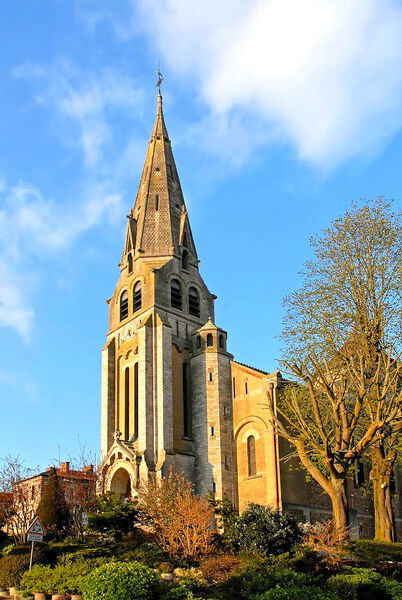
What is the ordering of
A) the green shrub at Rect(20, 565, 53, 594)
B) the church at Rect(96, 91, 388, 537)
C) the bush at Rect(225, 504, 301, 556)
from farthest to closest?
the church at Rect(96, 91, 388, 537) → the bush at Rect(225, 504, 301, 556) → the green shrub at Rect(20, 565, 53, 594)

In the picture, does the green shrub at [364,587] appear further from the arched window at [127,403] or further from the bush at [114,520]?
the arched window at [127,403]

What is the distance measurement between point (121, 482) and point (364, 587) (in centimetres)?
2517

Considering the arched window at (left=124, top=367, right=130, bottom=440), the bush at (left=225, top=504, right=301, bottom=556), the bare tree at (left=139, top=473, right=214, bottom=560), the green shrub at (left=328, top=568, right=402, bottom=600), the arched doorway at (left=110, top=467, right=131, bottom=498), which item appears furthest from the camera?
the arched window at (left=124, top=367, right=130, bottom=440)

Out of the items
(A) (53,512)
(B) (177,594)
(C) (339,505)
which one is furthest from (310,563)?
(A) (53,512)

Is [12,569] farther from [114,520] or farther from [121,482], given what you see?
[121,482]

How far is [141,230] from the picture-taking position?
4656 cm

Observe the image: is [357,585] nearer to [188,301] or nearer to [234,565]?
[234,565]

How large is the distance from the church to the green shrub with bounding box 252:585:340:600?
19647mm

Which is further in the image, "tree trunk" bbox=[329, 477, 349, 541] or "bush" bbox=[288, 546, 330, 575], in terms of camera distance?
"tree trunk" bbox=[329, 477, 349, 541]

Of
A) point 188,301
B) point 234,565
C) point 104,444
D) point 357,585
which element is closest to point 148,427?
point 104,444

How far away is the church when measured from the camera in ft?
121

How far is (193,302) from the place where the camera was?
45250 mm

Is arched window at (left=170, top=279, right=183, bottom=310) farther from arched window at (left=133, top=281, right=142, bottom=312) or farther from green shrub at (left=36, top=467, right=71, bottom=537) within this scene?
green shrub at (left=36, top=467, right=71, bottom=537)

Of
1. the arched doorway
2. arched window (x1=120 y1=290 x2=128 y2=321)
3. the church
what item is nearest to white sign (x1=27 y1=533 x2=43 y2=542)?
the church
